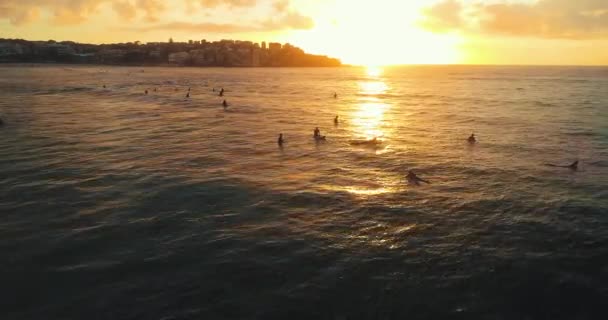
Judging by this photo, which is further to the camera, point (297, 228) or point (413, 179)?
point (413, 179)

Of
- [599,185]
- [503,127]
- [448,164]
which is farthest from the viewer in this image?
[503,127]

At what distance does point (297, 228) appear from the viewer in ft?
70.6

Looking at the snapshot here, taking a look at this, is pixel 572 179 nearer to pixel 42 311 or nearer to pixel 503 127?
pixel 503 127

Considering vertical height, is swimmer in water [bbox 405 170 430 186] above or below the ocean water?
above

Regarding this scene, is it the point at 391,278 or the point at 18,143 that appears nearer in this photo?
the point at 391,278

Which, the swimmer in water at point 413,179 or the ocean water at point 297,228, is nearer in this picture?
the ocean water at point 297,228

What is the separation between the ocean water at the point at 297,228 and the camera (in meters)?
15.5

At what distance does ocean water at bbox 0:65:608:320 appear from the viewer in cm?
1552

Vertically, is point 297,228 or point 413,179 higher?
point 413,179

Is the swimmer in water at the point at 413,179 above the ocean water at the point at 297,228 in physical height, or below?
above

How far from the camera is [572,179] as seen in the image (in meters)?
30.7

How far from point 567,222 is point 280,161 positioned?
20.4 m

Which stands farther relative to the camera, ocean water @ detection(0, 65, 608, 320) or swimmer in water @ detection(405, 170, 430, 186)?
swimmer in water @ detection(405, 170, 430, 186)

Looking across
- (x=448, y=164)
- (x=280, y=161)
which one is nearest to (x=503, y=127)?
(x=448, y=164)
